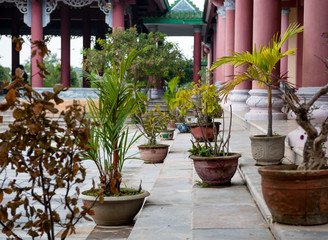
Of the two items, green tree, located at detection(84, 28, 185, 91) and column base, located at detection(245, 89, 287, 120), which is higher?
green tree, located at detection(84, 28, 185, 91)

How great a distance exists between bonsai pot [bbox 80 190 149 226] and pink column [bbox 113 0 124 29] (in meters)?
15.5

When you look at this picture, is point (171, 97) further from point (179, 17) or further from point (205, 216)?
point (179, 17)

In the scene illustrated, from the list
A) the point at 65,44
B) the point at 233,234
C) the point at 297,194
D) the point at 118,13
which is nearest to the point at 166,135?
the point at 118,13

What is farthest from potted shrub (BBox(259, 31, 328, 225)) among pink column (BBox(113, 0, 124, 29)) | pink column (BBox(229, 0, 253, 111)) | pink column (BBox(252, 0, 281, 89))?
pink column (BBox(113, 0, 124, 29))

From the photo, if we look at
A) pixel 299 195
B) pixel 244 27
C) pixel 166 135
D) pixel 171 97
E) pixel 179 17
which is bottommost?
pixel 166 135

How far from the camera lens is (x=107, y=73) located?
4555mm

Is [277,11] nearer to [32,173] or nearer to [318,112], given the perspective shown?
[318,112]

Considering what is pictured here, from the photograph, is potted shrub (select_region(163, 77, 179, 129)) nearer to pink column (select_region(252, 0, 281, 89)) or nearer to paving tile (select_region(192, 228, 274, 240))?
pink column (select_region(252, 0, 281, 89))

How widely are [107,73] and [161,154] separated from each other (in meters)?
4.86

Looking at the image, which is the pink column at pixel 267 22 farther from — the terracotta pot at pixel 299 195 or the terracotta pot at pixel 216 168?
the terracotta pot at pixel 299 195

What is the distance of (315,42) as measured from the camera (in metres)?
6.14

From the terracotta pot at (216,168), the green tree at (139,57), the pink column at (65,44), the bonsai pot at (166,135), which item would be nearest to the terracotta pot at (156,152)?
the terracotta pot at (216,168)

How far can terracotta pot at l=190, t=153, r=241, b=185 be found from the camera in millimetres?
5363

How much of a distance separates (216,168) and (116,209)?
1190mm
